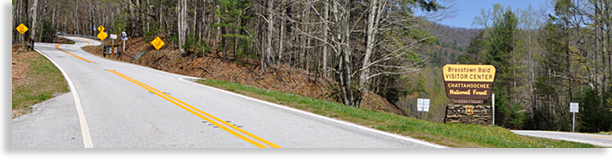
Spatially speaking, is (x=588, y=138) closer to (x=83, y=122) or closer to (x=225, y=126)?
(x=225, y=126)

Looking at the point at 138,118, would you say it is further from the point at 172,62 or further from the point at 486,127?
the point at 172,62

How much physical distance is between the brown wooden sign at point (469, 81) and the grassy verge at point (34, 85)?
13069mm

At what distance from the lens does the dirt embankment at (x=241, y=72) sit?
75.5 feet

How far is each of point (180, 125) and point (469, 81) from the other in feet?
32.5

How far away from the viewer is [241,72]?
958 inches

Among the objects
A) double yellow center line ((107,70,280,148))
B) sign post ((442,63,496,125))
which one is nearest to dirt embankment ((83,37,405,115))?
sign post ((442,63,496,125))

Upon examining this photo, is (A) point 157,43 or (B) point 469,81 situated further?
(A) point 157,43

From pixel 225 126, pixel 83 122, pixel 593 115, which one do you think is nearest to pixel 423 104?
pixel 593 115

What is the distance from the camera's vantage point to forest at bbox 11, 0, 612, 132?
14.4 m

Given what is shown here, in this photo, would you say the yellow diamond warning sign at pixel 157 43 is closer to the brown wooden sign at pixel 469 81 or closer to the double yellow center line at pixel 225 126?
the double yellow center line at pixel 225 126

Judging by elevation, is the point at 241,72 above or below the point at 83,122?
above

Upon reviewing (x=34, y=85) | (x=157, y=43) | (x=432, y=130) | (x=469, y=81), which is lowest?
(x=432, y=130)

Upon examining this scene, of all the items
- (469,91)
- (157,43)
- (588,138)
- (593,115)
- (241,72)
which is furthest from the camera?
(593,115)


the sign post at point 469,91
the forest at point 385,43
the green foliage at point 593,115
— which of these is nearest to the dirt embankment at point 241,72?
the forest at point 385,43
